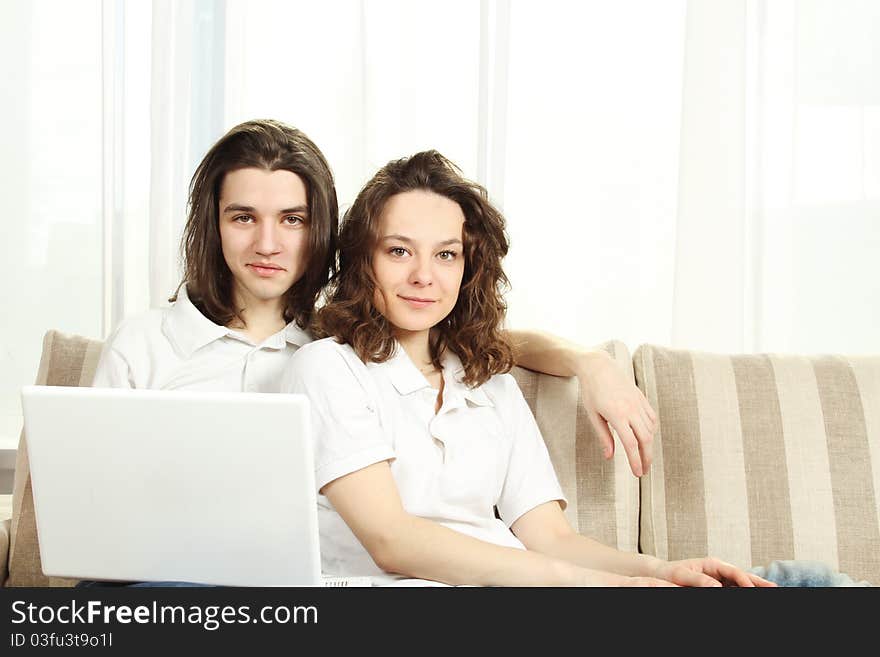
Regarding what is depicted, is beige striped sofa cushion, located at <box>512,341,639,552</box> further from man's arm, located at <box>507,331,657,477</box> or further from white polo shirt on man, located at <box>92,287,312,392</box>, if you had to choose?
white polo shirt on man, located at <box>92,287,312,392</box>

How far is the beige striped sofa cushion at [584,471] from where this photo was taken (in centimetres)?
180

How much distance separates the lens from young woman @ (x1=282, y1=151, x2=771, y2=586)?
1.34 metres

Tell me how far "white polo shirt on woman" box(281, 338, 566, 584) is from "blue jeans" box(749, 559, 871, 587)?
364 millimetres

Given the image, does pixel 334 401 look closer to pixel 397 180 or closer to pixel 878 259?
pixel 397 180

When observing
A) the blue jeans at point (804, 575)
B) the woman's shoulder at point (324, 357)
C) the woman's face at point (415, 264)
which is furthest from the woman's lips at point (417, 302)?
the blue jeans at point (804, 575)

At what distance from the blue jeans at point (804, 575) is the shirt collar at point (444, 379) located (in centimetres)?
52

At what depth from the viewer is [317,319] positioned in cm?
162

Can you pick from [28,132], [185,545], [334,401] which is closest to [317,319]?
[334,401]

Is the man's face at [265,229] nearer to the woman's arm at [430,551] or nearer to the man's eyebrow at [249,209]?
the man's eyebrow at [249,209]

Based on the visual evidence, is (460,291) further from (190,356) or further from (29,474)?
(29,474)

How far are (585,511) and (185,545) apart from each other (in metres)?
0.90

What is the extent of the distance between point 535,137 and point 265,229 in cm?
97

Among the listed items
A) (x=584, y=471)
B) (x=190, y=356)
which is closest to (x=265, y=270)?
(x=190, y=356)

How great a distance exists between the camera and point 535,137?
2398 millimetres
